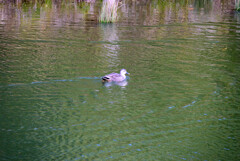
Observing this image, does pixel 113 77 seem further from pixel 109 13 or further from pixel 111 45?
pixel 109 13

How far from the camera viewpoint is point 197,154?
18.6 ft

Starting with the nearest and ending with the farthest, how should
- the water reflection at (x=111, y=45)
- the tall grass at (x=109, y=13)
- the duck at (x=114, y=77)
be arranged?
the duck at (x=114, y=77)
the water reflection at (x=111, y=45)
the tall grass at (x=109, y=13)

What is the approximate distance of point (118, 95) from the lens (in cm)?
795

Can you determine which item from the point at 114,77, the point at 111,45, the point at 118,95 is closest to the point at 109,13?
the point at 111,45

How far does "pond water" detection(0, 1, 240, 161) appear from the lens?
5.82m

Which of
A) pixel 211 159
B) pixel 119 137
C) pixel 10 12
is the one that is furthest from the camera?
pixel 10 12

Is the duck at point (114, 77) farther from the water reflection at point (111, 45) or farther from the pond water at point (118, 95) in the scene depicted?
the water reflection at point (111, 45)

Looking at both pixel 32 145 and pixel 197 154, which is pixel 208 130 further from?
pixel 32 145

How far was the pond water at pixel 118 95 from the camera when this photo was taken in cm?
582

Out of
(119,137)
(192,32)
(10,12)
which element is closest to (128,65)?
(119,137)

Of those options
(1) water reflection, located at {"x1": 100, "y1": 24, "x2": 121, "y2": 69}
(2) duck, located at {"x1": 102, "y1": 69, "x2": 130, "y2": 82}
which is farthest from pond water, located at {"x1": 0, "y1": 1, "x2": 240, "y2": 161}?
(2) duck, located at {"x1": 102, "y1": 69, "x2": 130, "y2": 82}

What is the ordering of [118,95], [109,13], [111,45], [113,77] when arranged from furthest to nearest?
[109,13] → [111,45] → [113,77] → [118,95]

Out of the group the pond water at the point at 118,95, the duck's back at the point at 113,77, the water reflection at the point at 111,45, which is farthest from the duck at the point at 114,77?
the water reflection at the point at 111,45

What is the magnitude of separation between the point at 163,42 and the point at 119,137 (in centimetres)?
805
